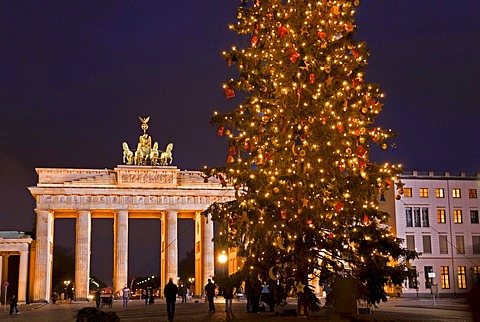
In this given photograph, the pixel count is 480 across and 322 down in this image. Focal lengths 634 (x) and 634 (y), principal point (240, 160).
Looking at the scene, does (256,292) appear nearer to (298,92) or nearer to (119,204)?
(298,92)

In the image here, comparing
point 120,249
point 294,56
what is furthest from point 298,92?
point 120,249

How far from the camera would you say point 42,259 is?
239 ft

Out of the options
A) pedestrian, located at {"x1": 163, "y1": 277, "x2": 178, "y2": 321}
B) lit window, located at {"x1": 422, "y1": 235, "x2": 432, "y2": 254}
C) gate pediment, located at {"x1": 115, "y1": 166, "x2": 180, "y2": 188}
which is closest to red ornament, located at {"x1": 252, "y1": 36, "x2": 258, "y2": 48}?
pedestrian, located at {"x1": 163, "y1": 277, "x2": 178, "y2": 321}

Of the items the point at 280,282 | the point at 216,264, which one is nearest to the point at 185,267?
the point at 216,264

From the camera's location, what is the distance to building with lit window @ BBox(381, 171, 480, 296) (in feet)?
236

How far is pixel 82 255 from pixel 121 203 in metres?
7.66

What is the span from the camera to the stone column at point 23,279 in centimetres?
6956

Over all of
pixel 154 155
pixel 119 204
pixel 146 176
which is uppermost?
pixel 154 155

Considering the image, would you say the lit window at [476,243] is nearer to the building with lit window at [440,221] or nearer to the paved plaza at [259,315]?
the building with lit window at [440,221]

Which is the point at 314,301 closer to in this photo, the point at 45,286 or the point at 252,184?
the point at 252,184

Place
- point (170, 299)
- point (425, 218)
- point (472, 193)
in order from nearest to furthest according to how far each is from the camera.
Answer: point (170, 299) → point (425, 218) → point (472, 193)

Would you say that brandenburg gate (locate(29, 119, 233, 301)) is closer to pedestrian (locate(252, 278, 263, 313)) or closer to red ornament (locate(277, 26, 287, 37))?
pedestrian (locate(252, 278, 263, 313))

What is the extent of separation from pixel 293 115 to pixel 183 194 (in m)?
57.9

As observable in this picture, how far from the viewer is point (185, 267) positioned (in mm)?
158000
